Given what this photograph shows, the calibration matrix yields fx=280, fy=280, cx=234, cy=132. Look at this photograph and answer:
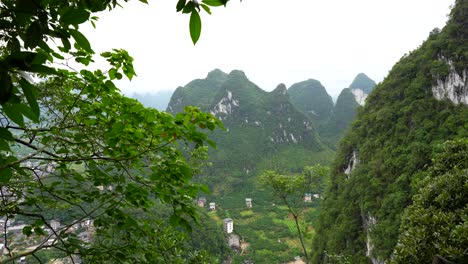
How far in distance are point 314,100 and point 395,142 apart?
97.4 metres

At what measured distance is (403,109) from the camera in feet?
88.0

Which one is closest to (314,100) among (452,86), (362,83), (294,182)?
(362,83)

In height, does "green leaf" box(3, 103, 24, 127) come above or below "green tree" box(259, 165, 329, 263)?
below

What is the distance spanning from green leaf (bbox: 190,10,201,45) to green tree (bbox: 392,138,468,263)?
4166 millimetres

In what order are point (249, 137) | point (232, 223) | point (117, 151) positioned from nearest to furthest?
point (117, 151) → point (232, 223) → point (249, 137)

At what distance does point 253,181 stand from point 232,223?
835 inches

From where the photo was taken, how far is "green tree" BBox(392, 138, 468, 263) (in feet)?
12.1

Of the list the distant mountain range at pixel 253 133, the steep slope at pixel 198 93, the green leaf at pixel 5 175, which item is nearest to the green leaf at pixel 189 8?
the green leaf at pixel 5 175

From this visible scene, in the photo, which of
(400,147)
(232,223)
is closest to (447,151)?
(400,147)

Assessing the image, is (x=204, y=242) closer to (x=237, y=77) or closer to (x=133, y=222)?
(x=133, y=222)

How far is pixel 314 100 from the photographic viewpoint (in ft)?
392

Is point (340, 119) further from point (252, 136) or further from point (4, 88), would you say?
point (4, 88)

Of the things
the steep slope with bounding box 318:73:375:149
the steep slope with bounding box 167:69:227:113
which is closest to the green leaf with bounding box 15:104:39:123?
the steep slope with bounding box 167:69:227:113

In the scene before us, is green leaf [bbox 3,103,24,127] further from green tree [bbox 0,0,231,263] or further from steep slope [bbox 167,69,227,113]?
steep slope [bbox 167,69,227,113]
